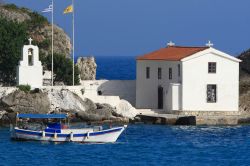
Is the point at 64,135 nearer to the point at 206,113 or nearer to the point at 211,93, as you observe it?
the point at 206,113

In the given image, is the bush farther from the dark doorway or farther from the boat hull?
the dark doorway

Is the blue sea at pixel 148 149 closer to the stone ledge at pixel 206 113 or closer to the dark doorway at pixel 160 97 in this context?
the stone ledge at pixel 206 113

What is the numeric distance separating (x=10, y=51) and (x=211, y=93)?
14.3 metres

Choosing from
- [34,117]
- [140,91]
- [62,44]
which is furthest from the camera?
[62,44]

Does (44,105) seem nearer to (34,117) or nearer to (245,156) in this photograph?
(34,117)

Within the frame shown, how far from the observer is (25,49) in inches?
3302

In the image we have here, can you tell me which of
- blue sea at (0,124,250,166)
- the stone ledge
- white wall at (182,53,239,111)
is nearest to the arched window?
blue sea at (0,124,250,166)

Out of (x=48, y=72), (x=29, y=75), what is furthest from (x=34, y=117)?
(x=48, y=72)

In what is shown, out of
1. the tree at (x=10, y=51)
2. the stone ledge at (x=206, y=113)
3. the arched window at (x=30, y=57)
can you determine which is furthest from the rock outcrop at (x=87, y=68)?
the stone ledge at (x=206, y=113)

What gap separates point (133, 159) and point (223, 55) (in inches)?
730

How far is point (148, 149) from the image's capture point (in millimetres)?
70438

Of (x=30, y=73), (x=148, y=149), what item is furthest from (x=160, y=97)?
(x=148, y=149)

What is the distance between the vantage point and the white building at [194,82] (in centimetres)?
8262

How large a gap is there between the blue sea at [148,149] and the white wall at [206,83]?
3.47 metres
